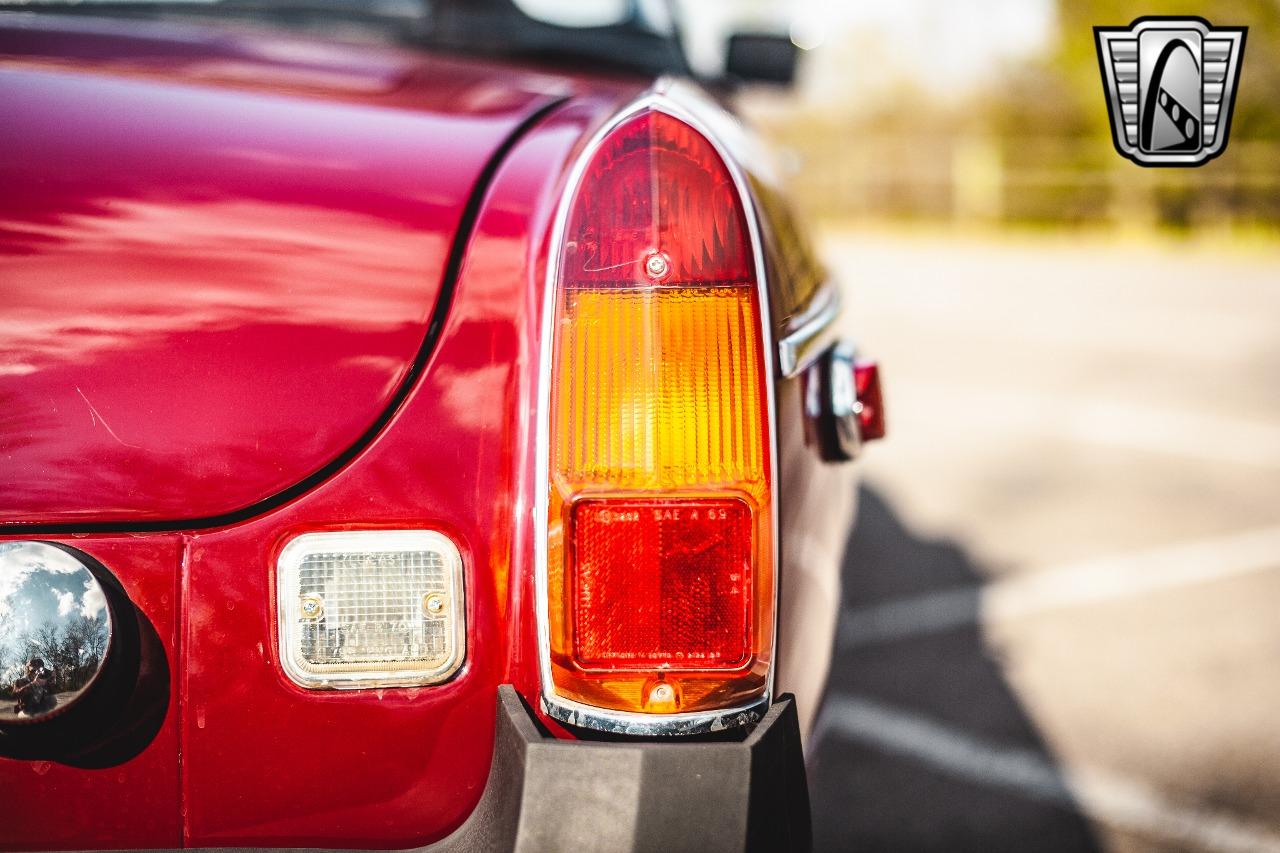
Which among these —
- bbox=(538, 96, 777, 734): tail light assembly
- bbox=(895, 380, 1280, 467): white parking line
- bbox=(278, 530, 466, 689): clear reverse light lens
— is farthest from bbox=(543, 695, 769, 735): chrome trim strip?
bbox=(895, 380, 1280, 467): white parking line

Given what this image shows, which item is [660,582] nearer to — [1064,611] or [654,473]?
[654,473]

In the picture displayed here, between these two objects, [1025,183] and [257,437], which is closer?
[257,437]

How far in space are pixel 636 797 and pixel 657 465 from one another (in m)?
0.34

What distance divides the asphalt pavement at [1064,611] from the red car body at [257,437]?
23.9 inches

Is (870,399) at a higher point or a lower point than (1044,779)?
higher

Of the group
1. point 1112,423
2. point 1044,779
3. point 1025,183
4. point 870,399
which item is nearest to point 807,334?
point 870,399

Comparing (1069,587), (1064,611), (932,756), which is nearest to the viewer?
(932,756)

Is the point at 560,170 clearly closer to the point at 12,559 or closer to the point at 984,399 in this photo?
the point at 12,559

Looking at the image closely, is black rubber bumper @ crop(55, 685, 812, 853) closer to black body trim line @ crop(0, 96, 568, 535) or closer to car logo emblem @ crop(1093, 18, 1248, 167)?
black body trim line @ crop(0, 96, 568, 535)

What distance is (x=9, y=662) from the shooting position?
113 cm

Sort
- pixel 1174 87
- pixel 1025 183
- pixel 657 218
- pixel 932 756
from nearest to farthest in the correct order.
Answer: pixel 657 218
pixel 1174 87
pixel 932 756
pixel 1025 183

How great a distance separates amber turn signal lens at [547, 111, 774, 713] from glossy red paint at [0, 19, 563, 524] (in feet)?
0.65

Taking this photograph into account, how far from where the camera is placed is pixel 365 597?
Answer: 1.20 m

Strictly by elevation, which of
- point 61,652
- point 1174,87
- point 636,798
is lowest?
point 636,798
